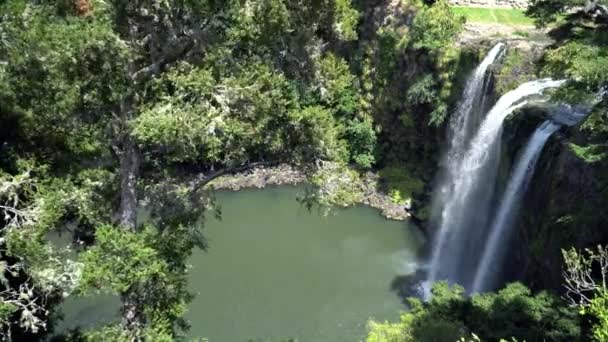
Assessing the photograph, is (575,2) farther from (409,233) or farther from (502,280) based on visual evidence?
(409,233)

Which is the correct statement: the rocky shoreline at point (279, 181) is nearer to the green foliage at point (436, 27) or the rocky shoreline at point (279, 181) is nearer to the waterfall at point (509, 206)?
the green foliage at point (436, 27)

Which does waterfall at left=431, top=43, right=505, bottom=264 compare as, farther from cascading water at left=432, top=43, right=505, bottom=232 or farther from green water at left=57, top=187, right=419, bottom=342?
green water at left=57, top=187, right=419, bottom=342

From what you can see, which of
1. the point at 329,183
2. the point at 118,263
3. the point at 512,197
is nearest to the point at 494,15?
the point at 512,197

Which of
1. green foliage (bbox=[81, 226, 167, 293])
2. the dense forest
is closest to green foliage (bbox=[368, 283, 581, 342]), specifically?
the dense forest

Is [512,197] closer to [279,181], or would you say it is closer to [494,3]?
[279,181]

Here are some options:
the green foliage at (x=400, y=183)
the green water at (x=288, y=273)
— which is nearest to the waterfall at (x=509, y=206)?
the green water at (x=288, y=273)

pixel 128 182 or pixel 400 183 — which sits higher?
pixel 400 183

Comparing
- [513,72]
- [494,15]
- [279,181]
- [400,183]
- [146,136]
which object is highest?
[494,15]
